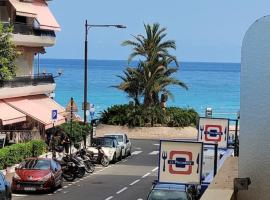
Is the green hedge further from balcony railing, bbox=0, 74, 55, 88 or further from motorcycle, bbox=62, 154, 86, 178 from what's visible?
balcony railing, bbox=0, 74, 55, 88

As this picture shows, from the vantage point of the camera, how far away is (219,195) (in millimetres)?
8516

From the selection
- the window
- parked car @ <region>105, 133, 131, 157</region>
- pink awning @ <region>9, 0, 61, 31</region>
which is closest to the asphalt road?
parked car @ <region>105, 133, 131, 157</region>

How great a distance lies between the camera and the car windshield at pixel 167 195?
17.6 meters

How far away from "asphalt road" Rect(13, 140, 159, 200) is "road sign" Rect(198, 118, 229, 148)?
3.18 meters

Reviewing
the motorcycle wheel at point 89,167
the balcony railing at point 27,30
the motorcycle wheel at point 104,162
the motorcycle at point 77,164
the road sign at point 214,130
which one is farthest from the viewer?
the balcony railing at point 27,30

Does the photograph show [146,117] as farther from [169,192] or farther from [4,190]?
[169,192]

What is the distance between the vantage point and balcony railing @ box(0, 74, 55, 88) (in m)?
39.5

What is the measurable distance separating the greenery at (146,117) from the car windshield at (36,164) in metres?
29.7

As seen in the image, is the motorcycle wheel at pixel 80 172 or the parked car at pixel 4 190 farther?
the motorcycle wheel at pixel 80 172

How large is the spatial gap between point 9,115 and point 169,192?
20478 millimetres

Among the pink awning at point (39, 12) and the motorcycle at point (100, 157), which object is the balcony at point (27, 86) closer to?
the pink awning at point (39, 12)

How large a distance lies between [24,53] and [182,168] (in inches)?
1194

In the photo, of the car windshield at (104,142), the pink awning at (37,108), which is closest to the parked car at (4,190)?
the pink awning at (37,108)

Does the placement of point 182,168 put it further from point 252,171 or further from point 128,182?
point 128,182
